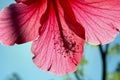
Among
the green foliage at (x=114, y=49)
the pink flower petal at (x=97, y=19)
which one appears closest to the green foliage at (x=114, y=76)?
the green foliage at (x=114, y=49)

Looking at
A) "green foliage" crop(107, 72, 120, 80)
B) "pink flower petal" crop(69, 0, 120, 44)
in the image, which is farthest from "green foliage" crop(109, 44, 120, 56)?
"pink flower petal" crop(69, 0, 120, 44)

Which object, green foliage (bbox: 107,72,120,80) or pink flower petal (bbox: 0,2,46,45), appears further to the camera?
green foliage (bbox: 107,72,120,80)

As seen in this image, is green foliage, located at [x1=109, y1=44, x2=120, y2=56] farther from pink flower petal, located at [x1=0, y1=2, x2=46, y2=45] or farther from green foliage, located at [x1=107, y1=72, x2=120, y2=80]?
pink flower petal, located at [x1=0, y1=2, x2=46, y2=45]

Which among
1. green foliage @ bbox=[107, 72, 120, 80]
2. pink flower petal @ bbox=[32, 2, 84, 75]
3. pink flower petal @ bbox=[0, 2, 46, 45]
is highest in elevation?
pink flower petal @ bbox=[0, 2, 46, 45]

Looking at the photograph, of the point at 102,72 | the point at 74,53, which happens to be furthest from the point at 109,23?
the point at 102,72

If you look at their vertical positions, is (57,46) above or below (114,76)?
above

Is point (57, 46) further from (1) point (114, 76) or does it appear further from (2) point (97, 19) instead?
(1) point (114, 76)

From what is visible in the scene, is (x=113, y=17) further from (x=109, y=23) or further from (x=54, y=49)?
(x=54, y=49)

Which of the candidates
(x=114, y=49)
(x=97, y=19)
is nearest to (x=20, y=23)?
(x=97, y=19)
